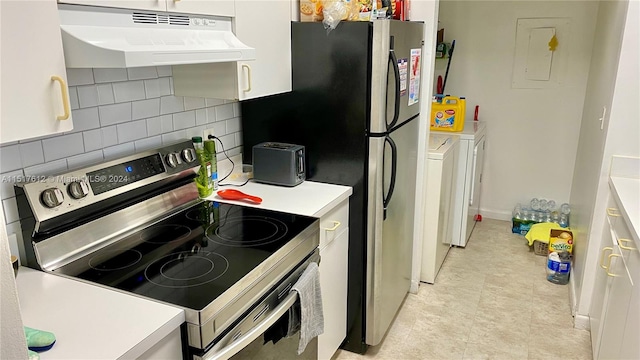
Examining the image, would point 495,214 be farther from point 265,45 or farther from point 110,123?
point 110,123

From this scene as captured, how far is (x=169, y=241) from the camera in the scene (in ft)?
5.53

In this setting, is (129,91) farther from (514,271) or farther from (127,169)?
(514,271)

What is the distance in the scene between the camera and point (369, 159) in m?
2.17

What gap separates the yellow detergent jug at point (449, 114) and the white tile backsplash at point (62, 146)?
271cm

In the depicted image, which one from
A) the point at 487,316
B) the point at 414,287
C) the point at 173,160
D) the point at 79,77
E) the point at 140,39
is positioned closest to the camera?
the point at 140,39

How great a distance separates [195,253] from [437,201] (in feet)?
6.23

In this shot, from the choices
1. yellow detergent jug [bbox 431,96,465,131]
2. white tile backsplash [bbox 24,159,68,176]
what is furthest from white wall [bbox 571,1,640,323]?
white tile backsplash [bbox 24,159,68,176]

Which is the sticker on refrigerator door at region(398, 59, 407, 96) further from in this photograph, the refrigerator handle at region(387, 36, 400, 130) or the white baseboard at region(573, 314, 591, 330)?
the white baseboard at region(573, 314, 591, 330)

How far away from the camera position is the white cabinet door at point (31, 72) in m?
1.05

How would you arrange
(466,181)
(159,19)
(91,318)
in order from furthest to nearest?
(466,181) → (159,19) → (91,318)

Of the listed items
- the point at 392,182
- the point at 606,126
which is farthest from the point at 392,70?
the point at 606,126

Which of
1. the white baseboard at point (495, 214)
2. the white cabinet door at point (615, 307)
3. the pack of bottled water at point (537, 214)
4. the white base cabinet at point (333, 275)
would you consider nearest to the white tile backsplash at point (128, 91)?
the white base cabinet at point (333, 275)

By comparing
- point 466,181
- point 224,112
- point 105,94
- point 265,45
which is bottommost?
point 466,181

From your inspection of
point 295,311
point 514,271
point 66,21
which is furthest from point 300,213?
point 514,271
